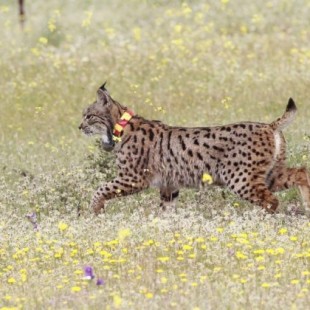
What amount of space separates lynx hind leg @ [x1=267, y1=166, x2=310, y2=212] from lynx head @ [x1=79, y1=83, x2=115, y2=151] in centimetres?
202

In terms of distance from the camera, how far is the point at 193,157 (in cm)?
1356

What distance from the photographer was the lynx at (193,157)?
1316cm

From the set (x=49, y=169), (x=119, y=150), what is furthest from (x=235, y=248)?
(x=49, y=169)

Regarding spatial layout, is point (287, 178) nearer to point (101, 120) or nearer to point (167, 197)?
point (167, 197)

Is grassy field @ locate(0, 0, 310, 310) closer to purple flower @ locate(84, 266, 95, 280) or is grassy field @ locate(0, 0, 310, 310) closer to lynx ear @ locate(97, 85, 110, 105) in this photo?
purple flower @ locate(84, 266, 95, 280)

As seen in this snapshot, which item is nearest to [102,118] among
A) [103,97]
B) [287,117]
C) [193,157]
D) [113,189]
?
[103,97]

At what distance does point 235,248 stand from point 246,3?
20568 mm

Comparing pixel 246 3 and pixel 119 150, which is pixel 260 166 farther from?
pixel 246 3

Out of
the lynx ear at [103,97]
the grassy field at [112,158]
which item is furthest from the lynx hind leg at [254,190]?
the lynx ear at [103,97]

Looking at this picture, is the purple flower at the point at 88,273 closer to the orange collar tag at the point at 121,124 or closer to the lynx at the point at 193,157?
the lynx at the point at 193,157

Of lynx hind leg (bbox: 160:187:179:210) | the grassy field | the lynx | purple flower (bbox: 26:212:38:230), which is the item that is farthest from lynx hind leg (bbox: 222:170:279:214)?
purple flower (bbox: 26:212:38:230)

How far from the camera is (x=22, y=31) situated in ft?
96.8

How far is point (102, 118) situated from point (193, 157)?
1.42 m

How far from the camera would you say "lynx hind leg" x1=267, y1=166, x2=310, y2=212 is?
1337 cm
